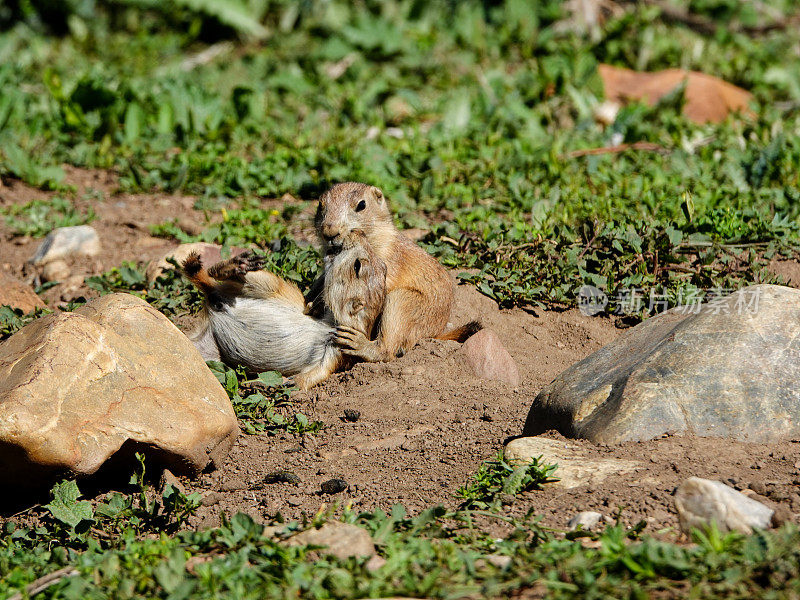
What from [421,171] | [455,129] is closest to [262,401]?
[421,171]

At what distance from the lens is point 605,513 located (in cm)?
370

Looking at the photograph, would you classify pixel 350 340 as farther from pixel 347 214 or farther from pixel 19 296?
pixel 19 296

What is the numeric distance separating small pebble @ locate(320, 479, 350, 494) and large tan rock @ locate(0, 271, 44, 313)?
2.66 metres

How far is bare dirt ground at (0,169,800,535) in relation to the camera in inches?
152

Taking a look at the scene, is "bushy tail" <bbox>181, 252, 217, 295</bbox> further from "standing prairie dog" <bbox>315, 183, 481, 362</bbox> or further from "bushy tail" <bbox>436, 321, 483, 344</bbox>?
"bushy tail" <bbox>436, 321, 483, 344</bbox>

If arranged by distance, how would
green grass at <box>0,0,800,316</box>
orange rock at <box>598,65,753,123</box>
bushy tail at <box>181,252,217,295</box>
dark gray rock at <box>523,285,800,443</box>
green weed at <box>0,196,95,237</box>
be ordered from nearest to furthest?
dark gray rock at <box>523,285,800,443</box> < bushy tail at <box>181,252,217,295</box> < green grass at <box>0,0,800,316</box> < green weed at <box>0,196,95,237</box> < orange rock at <box>598,65,753,123</box>

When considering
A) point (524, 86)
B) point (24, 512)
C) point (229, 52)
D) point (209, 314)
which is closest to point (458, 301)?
point (209, 314)

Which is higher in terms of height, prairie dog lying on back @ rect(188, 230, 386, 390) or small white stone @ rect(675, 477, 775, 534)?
small white stone @ rect(675, 477, 775, 534)

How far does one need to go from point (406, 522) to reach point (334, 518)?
14.1 inches

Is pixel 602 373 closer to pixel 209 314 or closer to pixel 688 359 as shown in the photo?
pixel 688 359

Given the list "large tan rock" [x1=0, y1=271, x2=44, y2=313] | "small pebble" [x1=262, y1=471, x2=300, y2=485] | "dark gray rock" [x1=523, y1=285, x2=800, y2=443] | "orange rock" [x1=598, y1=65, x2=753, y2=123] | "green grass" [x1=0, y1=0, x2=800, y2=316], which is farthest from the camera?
"orange rock" [x1=598, y1=65, x2=753, y2=123]

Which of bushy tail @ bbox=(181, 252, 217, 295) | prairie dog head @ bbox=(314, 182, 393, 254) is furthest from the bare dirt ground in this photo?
bushy tail @ bbox=(181, 252, 217, 295)

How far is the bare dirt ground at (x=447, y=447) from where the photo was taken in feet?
12.7

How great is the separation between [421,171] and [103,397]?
13.2 ft
